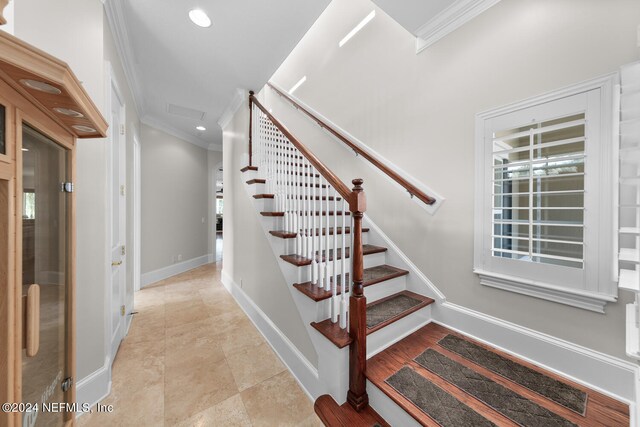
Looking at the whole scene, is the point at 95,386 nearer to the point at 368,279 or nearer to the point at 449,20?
the point at 368,279

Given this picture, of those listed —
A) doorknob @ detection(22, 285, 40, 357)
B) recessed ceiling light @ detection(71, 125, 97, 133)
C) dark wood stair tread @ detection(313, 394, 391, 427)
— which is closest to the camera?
doorknob @ detection(22, 285, 40, 357)

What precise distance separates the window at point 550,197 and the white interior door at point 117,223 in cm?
307

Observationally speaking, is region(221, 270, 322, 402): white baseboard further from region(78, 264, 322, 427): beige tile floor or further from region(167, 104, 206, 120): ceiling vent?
region(167, 104, 206, 120): ceiling vent

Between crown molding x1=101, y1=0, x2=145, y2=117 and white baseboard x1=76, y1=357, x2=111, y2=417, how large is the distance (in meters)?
2.70

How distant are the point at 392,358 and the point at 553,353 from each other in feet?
3.20

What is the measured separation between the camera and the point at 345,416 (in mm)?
1360

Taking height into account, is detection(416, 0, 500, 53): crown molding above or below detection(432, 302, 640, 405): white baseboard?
above

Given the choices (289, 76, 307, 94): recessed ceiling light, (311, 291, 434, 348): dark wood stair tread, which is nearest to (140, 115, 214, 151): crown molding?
(289, 76, 307, 94): recessed ceiling light

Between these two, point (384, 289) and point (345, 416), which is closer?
point (345, 416)

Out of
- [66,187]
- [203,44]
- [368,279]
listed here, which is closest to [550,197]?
[368,279]

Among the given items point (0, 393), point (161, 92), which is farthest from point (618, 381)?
point (161, 92)

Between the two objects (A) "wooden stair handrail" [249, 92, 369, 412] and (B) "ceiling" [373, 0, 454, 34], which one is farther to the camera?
(B) "ceiling" [373, 0, 454, 34]

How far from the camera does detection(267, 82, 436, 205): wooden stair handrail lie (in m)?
1.97

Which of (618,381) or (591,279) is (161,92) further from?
(618,381)
